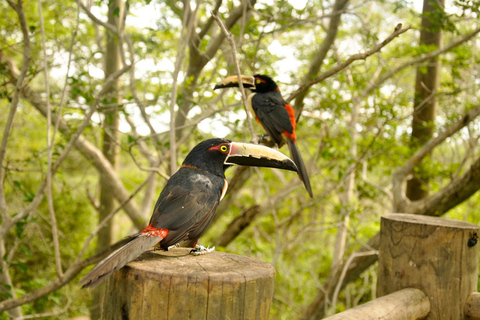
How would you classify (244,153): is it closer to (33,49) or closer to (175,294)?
(175,294)

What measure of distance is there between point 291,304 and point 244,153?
5.39 m

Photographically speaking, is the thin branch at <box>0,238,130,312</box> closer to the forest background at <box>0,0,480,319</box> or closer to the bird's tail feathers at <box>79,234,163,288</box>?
the forest background at <box>0,0,480,319</box>

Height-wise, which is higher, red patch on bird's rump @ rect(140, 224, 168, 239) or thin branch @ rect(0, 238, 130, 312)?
red patch on bird's rump @ rect(140, 224, 168, 239)

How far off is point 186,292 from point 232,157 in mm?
976

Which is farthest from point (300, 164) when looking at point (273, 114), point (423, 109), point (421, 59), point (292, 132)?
point (423, 109)

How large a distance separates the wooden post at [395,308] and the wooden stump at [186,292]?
50 cm

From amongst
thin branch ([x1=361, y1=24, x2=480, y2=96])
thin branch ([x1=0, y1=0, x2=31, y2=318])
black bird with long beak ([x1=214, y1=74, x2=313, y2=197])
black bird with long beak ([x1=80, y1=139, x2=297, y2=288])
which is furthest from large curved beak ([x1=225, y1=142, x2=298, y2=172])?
thin branch ([x1=361, y1=24, x2=480, y2=96])

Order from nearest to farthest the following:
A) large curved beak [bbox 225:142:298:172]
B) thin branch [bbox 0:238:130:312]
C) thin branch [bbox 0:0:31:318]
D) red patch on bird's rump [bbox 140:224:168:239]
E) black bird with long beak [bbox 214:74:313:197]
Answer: red patch on bird's rump [bbox 140:224:168:239] → large curved beak [bbox 225:142:298:172] → thin branch [bbox 0:0:31:318] → thin branch [bbox 0:238:130:312] → black bird with long beak [bbox 214:74:313:197]

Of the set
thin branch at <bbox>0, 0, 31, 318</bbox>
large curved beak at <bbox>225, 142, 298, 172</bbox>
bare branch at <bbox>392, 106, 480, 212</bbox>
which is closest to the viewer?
large curved beak at <bbox>225, 142, 298, 172</bbox>

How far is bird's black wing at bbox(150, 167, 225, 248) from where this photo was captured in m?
2.01

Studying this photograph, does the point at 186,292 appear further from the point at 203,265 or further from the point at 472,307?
the point at 472,307

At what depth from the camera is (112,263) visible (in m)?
1.59

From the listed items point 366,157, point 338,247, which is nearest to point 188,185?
point 366,157

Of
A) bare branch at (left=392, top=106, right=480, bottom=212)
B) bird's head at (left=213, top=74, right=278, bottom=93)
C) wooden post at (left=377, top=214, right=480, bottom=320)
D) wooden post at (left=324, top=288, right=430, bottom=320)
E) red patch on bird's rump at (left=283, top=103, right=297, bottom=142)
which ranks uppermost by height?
bird's head at (left=213, top=74, right=278, bottom=93)
